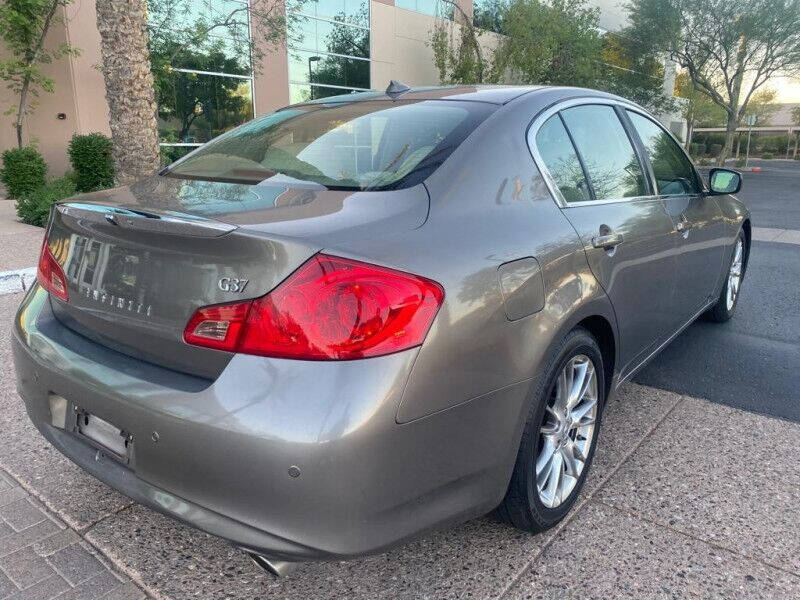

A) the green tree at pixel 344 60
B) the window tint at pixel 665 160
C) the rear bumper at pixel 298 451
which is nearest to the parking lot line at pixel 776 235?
the window tint at pixel 665 160

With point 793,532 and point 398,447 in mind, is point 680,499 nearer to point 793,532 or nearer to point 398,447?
point 793,532

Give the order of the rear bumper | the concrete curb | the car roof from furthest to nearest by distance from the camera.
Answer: the concrete curb → the car roof → the rear bumper

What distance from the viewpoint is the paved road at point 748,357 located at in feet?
12.0

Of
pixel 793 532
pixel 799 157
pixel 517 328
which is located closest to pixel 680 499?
pixel 793 532

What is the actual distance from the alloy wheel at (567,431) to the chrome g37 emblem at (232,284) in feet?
3.88

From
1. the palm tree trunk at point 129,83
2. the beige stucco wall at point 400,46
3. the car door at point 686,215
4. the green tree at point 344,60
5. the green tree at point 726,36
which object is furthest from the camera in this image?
the green tree at point 726,36

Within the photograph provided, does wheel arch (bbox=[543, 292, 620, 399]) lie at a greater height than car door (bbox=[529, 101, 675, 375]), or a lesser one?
lesser

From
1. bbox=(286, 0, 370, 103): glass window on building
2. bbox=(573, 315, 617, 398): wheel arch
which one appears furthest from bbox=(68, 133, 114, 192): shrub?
bbox=(573, 315, 617, 398): wheel arch

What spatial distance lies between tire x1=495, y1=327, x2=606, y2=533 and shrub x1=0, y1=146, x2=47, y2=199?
13485mm

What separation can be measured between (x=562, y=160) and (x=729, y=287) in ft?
9.55

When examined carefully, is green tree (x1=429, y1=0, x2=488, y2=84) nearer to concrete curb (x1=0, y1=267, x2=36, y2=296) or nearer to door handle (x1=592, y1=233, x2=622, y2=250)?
concrete curb (x1=0, y1=267, x2=36, y2=296)

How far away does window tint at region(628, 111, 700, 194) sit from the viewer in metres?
3.39

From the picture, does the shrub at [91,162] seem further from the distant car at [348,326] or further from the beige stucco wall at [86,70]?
the distant car at [348,326]

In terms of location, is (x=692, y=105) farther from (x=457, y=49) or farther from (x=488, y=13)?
(x=457, y=49)
